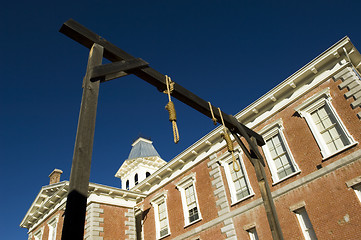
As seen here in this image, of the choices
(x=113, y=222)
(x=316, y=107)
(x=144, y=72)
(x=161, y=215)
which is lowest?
(x=144, y=72)

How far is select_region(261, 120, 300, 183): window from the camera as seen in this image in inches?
504

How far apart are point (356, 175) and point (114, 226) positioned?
14.1 meters

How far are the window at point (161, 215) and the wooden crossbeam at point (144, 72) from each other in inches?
445

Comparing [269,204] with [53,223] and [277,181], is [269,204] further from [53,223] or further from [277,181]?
[53,223]

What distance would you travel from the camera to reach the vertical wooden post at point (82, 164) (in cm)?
351

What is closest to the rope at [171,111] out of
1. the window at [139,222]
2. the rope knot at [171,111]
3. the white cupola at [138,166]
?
the rope knot at [171,111]

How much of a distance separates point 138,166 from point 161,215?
18.5 metres

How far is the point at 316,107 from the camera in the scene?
12570mm

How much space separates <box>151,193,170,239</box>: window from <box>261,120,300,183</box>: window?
800 centimetres

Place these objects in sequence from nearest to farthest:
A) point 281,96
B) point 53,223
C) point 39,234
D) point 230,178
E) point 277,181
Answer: point 277,181 < point 281,96 < point 230,178 < point 53,223 < point 39,234

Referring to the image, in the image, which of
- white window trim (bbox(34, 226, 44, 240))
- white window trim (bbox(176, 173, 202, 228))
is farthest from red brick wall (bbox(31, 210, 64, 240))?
white window trim (bbox(176, 173, 202, 228))

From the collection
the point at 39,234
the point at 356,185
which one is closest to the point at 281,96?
the point at 356,185

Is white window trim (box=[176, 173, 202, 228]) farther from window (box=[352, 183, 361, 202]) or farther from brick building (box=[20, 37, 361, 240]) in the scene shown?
window (box=[352, 183, 361, 202])

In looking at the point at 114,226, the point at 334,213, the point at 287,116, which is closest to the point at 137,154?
the point at 114,226
